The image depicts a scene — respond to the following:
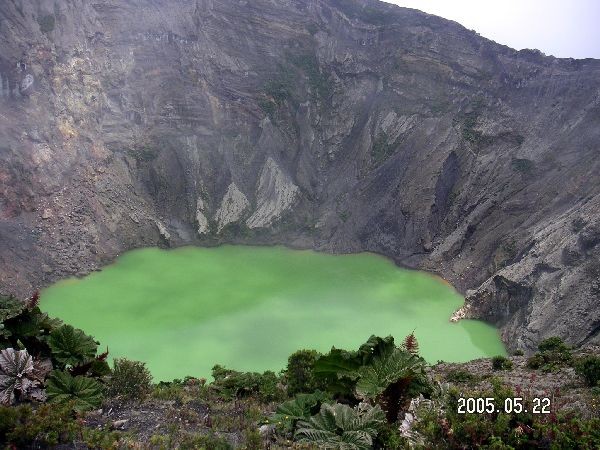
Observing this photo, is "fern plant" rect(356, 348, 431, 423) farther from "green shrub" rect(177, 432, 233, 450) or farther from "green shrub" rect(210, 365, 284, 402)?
"green shrub" rect(210, 365, 284, 402)

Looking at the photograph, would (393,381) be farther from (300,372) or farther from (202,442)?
(300,372)

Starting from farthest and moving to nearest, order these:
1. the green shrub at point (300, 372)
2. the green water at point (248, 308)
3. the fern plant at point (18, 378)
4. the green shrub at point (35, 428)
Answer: the green water at point (248, 308), the green shrub at point (300, 372), the fern plant at point (18, 378), the green shrub at point (35, 428)

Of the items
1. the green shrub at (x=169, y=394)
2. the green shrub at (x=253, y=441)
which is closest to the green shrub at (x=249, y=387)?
the green shrub at (x=169, y=394)

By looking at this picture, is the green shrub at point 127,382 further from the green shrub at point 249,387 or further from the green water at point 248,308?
the green water at point 248,308

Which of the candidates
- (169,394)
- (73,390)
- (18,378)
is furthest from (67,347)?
(169,394)

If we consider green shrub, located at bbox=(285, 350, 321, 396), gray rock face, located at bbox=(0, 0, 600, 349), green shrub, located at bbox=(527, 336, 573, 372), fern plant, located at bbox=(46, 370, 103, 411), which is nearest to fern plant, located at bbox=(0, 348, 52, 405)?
fern plant, located at bbox=(46, 370, 103, 411)

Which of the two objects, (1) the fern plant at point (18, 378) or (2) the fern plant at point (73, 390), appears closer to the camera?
(1) the fern plant at point (18, 378)

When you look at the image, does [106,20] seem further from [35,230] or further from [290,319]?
[290,319]
